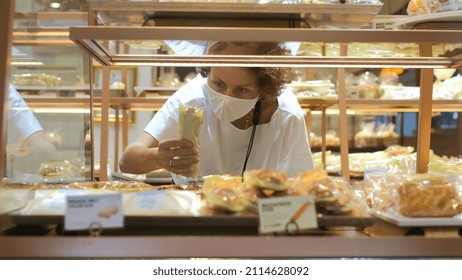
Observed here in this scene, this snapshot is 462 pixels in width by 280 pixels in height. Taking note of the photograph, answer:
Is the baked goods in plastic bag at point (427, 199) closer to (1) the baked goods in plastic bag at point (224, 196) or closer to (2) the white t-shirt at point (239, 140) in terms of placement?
(1) the baked goods in plastic bag at point (224, 196)

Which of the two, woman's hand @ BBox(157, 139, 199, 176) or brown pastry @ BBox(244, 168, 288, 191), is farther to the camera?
woman's hand @ BBox(157, 139, 199, 176)

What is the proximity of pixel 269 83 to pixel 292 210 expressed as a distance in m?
1.07

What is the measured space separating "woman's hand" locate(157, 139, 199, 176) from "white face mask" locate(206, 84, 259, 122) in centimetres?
37

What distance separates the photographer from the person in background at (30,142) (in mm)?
1646

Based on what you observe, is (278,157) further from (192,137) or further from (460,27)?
(460,27)

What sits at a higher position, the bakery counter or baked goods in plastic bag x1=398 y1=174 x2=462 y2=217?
baked goods in plastic bag x1=398 y1=174 x2=462 y2=217

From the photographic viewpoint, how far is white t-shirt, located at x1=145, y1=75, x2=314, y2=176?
2.20 m

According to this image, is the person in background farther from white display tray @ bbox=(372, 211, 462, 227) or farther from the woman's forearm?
white display tray @ bbox=(372, 211, 462, 227)

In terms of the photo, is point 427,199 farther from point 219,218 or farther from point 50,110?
point 50,110

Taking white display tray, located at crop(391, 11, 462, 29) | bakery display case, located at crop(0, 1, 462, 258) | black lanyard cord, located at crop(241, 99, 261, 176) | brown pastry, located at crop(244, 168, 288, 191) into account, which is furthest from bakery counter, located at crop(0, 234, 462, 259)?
black lanyard cord, located at crop(241, 99, 261, 176)

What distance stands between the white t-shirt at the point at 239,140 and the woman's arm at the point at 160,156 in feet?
0.32

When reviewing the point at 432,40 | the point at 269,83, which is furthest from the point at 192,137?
the point at 432,40

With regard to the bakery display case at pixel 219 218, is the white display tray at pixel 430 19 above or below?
above

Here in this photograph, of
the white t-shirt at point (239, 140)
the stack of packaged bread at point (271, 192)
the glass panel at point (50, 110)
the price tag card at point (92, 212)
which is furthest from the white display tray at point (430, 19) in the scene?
the glass panel at point (50, 110)
